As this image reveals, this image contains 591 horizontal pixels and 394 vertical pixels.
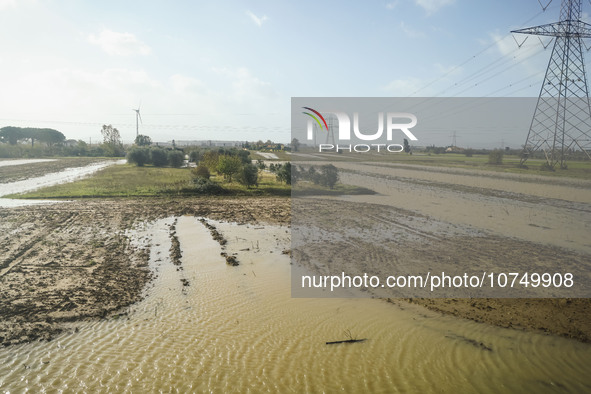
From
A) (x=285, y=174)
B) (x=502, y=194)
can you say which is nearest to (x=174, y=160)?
(x=285, y=174)

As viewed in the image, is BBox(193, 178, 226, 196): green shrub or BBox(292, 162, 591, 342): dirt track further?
BBox(193, 178, 226, 196): green shrub

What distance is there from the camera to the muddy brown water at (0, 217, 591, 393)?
19.8 feet

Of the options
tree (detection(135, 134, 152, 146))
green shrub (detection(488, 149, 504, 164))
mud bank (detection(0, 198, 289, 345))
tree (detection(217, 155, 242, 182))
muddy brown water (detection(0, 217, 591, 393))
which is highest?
tree (detection(135, 134, 152, 146))

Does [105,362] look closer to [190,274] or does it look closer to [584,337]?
[190,274]

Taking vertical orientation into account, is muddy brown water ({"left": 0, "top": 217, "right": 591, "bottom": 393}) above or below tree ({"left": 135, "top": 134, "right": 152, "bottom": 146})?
below

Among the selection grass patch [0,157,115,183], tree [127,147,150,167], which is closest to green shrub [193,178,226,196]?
grass patch [0,157,115,183]

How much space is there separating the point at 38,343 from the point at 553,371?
31.9 ft

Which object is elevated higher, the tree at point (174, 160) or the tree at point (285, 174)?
the tree at point (174, 160)

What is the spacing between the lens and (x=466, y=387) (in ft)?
19.5

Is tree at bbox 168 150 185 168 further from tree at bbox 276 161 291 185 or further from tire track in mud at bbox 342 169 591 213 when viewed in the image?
tire track in mud at bbox 342 169 591 213

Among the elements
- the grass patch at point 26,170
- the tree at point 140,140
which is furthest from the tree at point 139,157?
the tree at point 140,140

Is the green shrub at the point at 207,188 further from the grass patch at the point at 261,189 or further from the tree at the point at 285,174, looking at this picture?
the tree at the point at 285,174

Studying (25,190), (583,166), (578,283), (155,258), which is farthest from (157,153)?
(578,283)

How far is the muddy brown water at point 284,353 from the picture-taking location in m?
6.05
